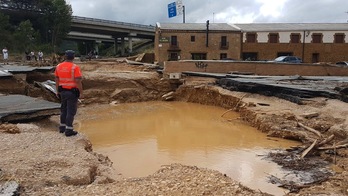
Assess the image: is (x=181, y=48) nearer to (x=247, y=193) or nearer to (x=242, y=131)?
(x=242, y=131)

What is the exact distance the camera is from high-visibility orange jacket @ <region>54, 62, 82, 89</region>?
726cm

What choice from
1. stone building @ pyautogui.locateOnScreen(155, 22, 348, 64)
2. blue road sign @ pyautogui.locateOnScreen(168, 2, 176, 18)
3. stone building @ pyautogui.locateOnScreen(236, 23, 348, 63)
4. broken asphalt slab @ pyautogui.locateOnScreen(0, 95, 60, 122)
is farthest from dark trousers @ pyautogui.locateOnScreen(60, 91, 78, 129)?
stone building @ pyautogui.locateOnScreen(236, 23, 348, 63)

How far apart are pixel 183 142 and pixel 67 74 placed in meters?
5.25

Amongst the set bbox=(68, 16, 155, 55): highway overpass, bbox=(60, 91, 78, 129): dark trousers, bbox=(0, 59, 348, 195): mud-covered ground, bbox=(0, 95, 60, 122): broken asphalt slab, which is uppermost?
bbox=(68, 16, 155, 55): highway overpass

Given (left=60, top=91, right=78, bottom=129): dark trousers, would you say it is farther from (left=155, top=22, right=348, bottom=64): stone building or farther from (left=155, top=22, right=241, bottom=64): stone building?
(left=155, top=22, right=348, bottom=64): stone building

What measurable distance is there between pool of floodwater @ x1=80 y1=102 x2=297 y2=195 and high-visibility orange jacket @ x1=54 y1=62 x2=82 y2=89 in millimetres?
2445

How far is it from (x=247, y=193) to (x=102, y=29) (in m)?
54.7

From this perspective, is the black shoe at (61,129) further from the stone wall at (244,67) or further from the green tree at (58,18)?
the green tree at (58,18)

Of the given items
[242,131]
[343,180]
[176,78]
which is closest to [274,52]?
[176,78]

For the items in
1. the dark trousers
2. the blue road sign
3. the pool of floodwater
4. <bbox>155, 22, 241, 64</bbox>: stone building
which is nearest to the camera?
the dark trousers

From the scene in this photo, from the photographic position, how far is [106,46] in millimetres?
82375

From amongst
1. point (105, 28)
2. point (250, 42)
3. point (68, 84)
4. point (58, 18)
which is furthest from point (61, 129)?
point (105, 28)

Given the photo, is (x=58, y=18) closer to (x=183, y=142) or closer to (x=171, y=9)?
(x=171, y=9)

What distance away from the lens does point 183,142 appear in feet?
37.1
